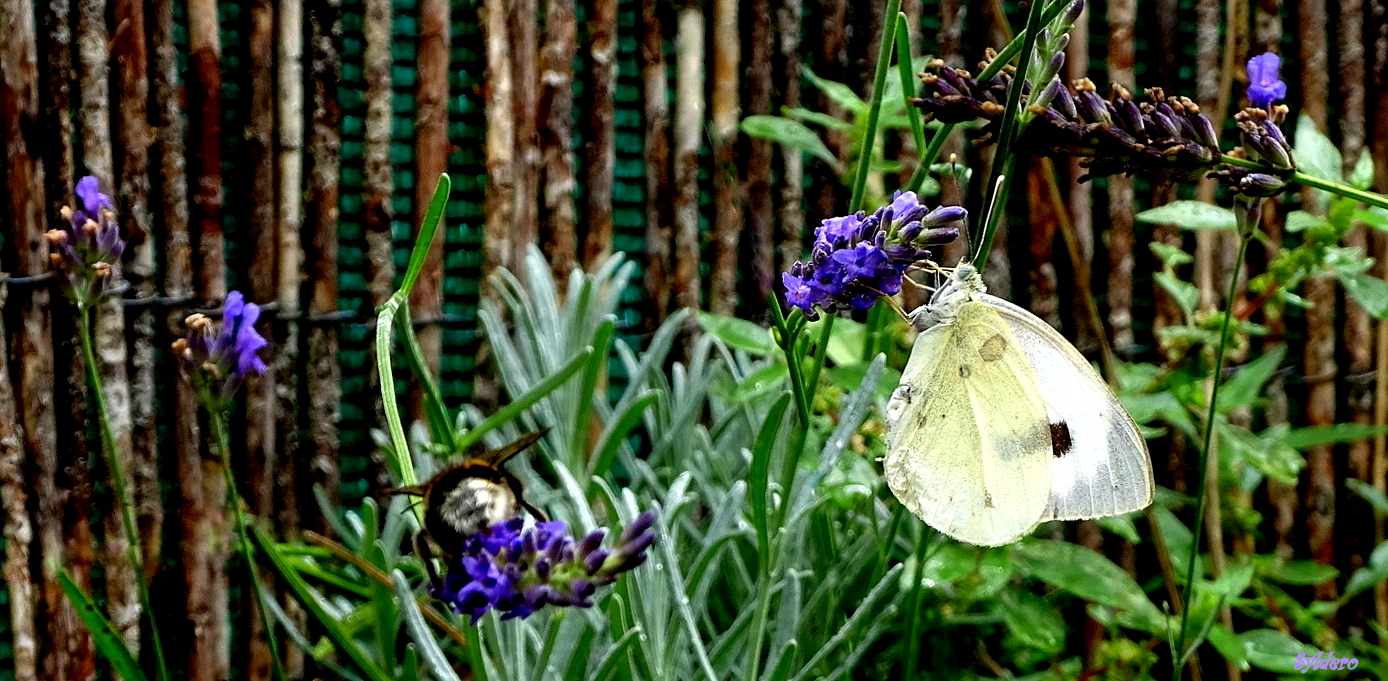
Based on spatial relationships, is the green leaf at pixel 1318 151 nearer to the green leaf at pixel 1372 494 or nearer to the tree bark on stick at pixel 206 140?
the green leaf at pixel 1372 494

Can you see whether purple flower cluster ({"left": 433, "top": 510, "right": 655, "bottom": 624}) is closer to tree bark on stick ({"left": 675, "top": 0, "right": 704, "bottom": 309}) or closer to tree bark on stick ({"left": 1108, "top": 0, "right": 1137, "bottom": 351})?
tree bark on stick ({"left": 675, "top": 0, "right": 704, "bottom": 309})

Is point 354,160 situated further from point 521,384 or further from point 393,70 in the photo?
point 521,384

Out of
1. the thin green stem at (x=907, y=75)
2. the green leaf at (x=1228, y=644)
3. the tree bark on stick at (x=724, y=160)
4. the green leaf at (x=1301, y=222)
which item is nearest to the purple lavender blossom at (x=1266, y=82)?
the thin green stem at (x=907, y=75)

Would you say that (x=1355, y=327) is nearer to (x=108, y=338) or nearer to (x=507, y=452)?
(x=507, y=452)

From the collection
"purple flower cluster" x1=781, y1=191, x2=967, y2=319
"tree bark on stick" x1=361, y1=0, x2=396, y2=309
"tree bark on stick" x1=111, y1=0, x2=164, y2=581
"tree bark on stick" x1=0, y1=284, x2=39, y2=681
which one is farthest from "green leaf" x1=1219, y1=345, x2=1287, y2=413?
"tree bark on stick" x1=0, y1=284, x2=39, y2=681

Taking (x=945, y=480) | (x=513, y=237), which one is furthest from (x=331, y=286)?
(x=945, y=480)

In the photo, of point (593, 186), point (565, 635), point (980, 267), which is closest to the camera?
point (980, 267)

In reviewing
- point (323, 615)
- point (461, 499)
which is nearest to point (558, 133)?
point (323, 615)
